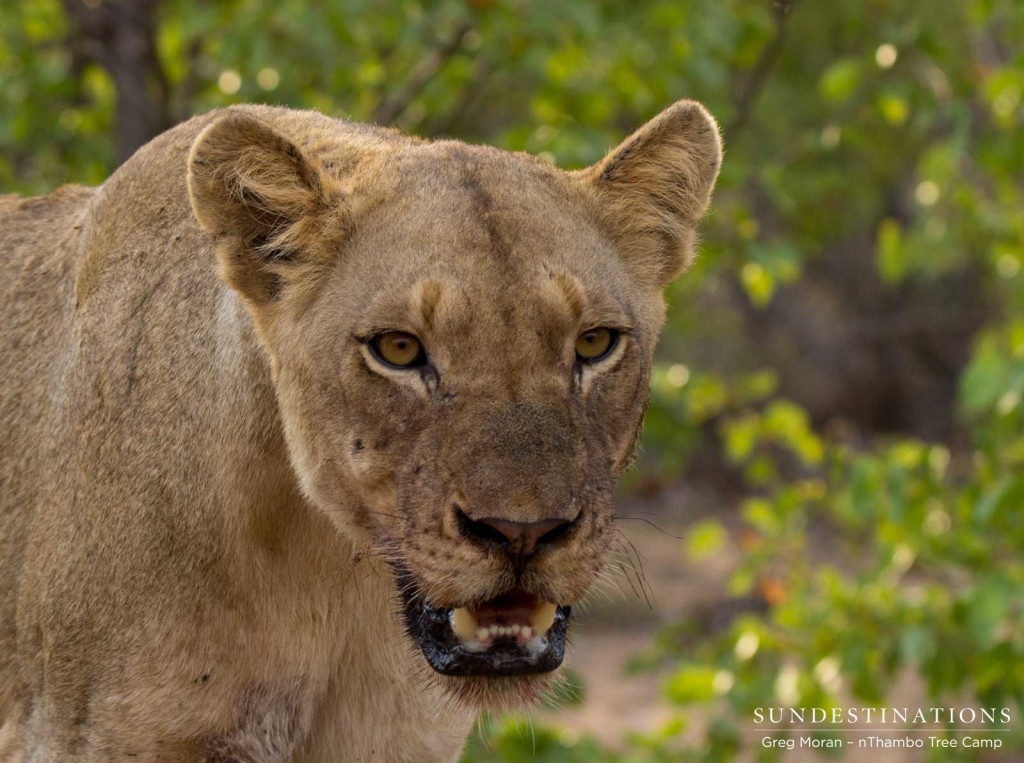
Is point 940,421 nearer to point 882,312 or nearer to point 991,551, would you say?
point 882,312

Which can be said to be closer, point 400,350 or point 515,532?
point 515,532

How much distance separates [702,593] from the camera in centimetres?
1378

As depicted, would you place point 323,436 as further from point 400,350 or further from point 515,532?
point 515,532

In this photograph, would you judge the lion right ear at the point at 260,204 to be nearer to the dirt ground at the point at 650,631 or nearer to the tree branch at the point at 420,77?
the tree branch at the point at 420,77

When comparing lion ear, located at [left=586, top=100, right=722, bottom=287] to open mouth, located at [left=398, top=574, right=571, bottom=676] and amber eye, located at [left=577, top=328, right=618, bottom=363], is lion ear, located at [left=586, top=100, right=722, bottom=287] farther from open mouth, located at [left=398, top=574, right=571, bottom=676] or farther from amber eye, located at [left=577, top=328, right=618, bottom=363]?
open mouth, located at [left=398, top=574, right=571, bottom=676]

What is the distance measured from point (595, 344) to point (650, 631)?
1019 centimetres

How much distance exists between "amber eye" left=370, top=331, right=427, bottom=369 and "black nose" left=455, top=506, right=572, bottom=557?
1.16 feet

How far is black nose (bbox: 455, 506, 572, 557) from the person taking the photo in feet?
10.0

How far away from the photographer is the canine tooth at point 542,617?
10.6ft

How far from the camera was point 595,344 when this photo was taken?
11.3 feet

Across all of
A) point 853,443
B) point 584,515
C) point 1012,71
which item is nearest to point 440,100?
point 1012,71

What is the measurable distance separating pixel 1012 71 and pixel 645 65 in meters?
1.60

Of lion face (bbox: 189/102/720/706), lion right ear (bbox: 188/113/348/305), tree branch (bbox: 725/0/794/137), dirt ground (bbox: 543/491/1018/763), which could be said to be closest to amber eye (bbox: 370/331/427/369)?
lion face (bbox: 189/102/720/706)

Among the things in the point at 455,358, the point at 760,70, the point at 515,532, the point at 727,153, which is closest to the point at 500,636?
the point at 515,532
